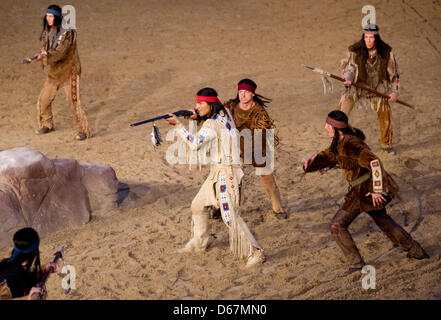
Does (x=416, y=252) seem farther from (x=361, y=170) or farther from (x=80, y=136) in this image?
(x=80, y=136)

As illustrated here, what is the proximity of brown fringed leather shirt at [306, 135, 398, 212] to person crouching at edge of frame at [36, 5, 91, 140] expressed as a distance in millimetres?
4771

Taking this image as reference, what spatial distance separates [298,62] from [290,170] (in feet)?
16.6

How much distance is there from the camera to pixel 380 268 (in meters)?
5.62

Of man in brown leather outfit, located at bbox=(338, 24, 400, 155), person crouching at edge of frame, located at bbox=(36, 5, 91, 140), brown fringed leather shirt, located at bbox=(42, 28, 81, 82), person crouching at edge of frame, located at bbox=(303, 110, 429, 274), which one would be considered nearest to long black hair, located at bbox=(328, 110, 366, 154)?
person crouching at edge of frame, located at bbox=(303, 110, 429, 274)

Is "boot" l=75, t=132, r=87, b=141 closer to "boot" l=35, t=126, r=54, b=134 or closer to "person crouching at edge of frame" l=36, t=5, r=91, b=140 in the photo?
"person crouching at edge of frame" l=36, t=5, r=91, b=140

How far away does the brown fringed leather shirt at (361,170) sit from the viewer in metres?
5.24

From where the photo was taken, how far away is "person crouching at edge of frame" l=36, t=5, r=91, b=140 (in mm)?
8719

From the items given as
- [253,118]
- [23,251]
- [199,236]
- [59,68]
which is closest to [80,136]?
[59,68]

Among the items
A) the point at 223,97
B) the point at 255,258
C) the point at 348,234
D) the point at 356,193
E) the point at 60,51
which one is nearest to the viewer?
the point at 356,193

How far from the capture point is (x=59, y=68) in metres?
8.96

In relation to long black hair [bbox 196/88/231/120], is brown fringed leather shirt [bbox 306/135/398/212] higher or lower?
lower

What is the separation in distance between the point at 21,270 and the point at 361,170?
3.12 meters
